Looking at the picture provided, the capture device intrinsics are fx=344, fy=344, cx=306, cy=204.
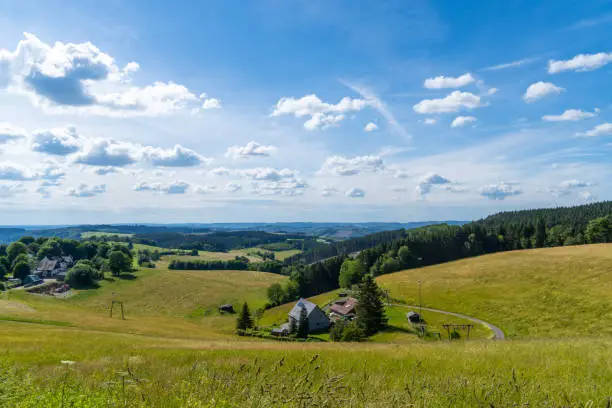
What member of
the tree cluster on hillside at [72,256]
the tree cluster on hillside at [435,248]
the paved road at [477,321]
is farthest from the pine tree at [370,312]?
the tree cluster on hillside at [72,256]

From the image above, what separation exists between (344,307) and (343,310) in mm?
1825

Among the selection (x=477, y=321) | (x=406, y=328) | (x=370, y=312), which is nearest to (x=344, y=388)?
(x=406, y=328)

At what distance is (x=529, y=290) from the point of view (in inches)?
2879

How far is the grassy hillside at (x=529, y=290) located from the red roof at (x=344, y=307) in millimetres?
11797

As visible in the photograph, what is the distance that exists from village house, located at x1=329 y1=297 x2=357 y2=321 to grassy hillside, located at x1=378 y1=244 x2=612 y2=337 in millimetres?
12247

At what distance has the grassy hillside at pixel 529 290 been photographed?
55781 millimetres

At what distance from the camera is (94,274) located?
124 meters

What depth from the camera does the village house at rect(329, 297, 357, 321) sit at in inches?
3383

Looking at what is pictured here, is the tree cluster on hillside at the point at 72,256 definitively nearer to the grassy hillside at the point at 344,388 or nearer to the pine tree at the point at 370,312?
the pine tree at the point at 370,312

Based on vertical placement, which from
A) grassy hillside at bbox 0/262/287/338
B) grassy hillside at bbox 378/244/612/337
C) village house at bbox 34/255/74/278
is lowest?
grassy hillside at bbox 0/262/287/338

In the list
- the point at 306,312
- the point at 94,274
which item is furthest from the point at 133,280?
the point at 306,312

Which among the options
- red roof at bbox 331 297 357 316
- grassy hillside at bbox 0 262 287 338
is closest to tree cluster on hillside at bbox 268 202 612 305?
grassy hillside at bbox 0 262 287 338

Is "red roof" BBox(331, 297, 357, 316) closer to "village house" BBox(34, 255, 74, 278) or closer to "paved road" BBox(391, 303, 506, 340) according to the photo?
"paved road" BBox(391, 303, 506, 340)

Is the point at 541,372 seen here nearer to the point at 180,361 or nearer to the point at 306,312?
the point at 180,361
